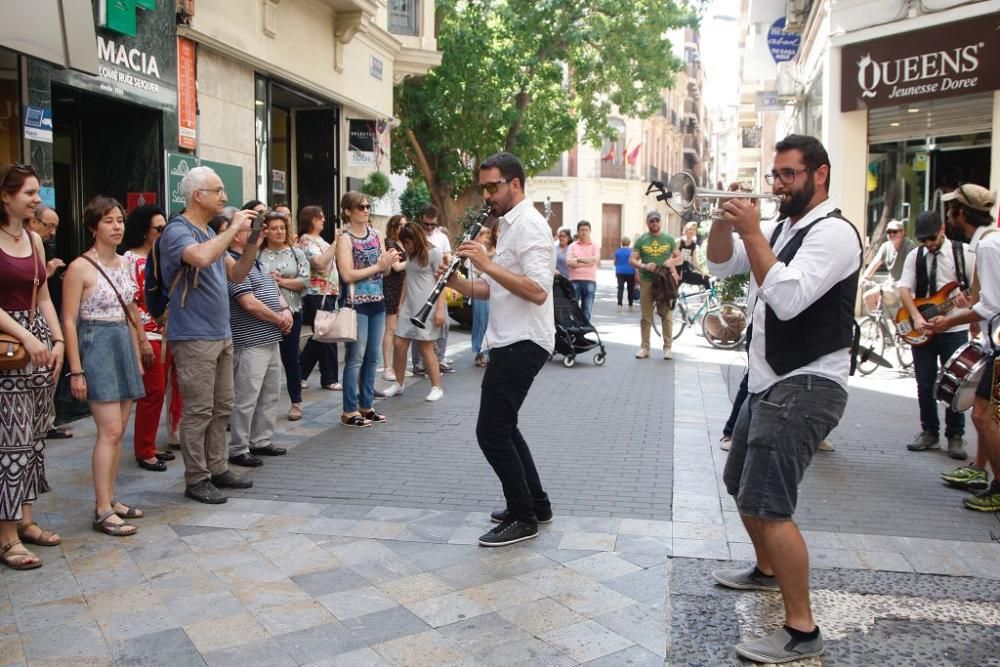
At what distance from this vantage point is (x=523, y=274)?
5004mm

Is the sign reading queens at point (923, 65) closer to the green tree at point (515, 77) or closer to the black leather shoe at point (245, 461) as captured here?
the green tree at point (515, 77)

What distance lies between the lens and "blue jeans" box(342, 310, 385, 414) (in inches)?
316

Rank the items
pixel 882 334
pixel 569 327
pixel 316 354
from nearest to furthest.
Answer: pixel 316 354, pixel 882 334, pixel 569 327

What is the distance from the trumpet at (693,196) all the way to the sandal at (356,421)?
4098 mm

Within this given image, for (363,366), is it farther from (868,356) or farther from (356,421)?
(868,356)

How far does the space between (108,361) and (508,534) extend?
2.43 meters

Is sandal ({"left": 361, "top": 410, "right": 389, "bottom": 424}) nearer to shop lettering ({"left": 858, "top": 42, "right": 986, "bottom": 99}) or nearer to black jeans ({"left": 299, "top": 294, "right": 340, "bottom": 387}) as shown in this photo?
black jeans ({"left": 299, "top": 294, "right": 340, "bottom": 387})

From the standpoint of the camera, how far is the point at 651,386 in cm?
1040

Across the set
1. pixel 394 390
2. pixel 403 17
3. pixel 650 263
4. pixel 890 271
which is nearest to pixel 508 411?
pixel 394 390

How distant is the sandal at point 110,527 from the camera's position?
5.12 m

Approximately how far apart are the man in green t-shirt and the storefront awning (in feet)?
21.9

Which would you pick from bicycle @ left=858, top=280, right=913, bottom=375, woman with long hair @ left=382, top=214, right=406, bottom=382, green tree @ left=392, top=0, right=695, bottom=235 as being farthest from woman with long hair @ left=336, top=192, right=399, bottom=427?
green tree @ left=392, top=0, right=695, bottom=235

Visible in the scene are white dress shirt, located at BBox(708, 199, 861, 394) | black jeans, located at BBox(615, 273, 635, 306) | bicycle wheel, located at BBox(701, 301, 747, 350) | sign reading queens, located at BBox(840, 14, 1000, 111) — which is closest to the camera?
white dress shirt, located at BBox(708, 199, 861, 394)

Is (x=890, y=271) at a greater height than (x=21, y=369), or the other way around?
(x=890, y=271)
